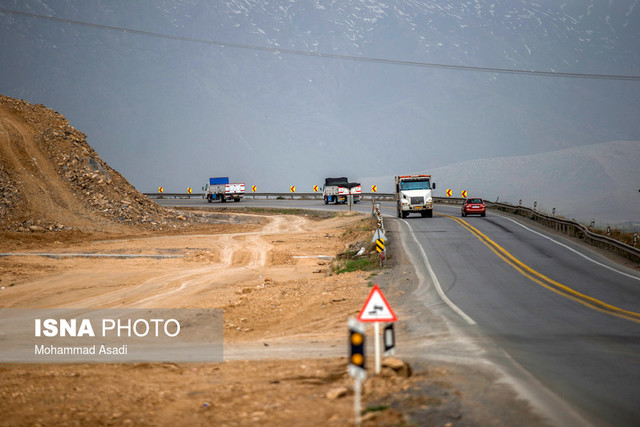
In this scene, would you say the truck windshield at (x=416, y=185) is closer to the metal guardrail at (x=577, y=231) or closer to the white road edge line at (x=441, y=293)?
the metal guardrail at (x=577, y=231)

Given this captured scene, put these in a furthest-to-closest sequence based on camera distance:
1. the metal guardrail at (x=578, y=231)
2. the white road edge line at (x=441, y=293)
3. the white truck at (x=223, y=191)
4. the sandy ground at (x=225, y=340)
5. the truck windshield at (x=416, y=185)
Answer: the white truck at (x=223, y=191)
the truck windshield at (x=416, y=185)
the metal guardrail at (x=578, y=231)
the white road edge line at (x=441, y=293)
the sandy ground at (x=225, y=340)

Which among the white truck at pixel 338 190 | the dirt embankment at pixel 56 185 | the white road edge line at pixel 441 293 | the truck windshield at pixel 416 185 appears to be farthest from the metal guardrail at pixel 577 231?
the dirt embankment at pixel 56 185

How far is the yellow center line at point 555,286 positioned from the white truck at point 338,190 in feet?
141

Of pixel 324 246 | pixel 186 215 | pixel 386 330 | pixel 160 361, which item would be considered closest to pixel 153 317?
pixel 160 361

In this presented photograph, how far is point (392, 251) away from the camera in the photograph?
102 feet

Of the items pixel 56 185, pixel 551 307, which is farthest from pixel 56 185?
pixel 551 307

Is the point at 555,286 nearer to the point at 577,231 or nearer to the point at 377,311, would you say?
the point at 377,311

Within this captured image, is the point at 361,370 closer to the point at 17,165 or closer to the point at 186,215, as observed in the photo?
the point at 17,165

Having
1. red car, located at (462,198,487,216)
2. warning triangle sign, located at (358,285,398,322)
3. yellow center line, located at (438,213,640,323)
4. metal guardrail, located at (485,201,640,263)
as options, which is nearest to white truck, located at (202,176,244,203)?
metal guardrail, located at (485,201,640,263)

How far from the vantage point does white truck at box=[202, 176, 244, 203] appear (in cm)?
9000

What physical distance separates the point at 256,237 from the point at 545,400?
128 feet

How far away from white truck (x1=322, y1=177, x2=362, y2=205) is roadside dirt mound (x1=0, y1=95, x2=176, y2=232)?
1087 inches

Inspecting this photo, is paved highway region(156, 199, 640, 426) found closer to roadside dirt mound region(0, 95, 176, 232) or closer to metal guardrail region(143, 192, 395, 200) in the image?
roadside dirt mound region(0, 95, 176, 232)

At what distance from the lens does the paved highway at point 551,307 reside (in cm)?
935
